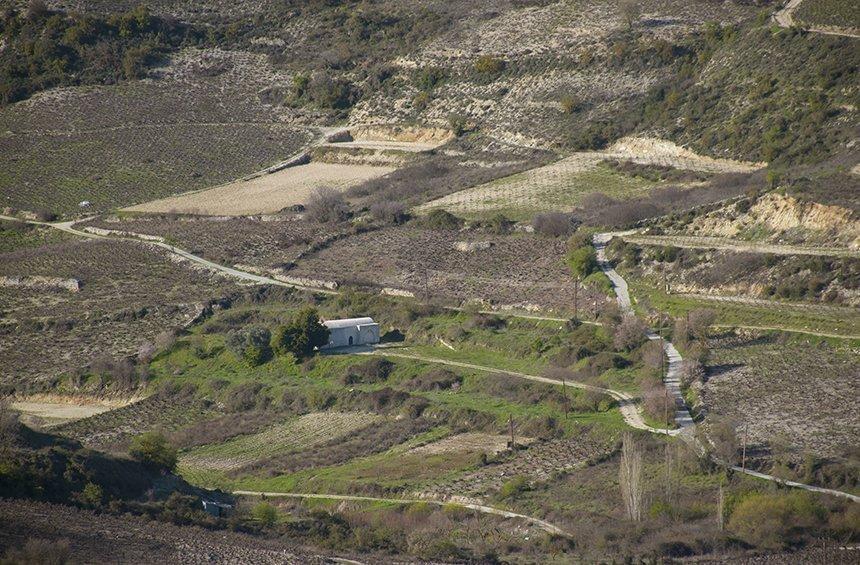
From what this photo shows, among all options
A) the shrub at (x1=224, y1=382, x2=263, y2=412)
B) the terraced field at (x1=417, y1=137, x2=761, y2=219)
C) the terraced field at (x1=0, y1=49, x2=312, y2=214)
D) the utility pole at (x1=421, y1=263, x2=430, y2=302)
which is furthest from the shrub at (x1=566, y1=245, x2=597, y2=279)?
the terraced field at (x1=0, y1=49, x2=312, y2=214)

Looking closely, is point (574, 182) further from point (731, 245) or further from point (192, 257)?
point (731, 245)

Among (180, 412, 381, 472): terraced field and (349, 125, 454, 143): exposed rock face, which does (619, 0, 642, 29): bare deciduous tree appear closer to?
(349, 125, 454, 143): exposed rock face

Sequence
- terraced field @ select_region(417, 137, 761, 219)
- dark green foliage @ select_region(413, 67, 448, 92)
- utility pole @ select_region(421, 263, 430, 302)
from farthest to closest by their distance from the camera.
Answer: dark green foliage @ select_region(413, 67, 448, 92), terraced field @ select_region(417, 137, 761, 219), utility pole @ select_region(421, 263, 430, 302)

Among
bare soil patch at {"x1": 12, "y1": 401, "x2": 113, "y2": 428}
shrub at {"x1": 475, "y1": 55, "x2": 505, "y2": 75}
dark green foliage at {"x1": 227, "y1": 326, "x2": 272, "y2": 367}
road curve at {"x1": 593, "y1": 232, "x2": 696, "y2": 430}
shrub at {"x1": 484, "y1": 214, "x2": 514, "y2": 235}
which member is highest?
shrub at {"x1": 475, "y1": 55, "x2": 505, "y2": 75}

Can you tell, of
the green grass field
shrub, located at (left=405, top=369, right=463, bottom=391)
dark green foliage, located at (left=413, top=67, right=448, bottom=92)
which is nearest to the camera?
shrub, located at (left=405, top=369, right=463, bottom=391)

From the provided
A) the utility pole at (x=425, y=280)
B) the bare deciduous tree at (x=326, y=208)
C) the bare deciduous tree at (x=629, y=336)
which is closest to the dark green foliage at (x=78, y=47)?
the bare deciduous tree at (x=326, y=208)

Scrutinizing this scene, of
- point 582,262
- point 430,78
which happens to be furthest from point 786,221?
point 430,78

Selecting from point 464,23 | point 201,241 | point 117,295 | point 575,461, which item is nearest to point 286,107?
point 464,23

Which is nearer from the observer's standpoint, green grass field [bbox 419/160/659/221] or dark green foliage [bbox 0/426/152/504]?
dark green foliage [bbox 0/426/152/504]
